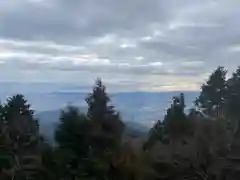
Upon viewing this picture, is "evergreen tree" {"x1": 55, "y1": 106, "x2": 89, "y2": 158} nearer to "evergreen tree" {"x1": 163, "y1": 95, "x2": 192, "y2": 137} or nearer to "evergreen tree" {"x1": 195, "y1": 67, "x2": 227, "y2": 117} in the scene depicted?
"evergreen tree" {"x1": 163, "y1": 95, "x2": 192, "y2": 137}

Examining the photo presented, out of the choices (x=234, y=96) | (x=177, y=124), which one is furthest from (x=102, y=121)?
(x=234, y=96)

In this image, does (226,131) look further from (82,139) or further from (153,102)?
(153,102)

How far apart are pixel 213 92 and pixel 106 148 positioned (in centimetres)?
1588

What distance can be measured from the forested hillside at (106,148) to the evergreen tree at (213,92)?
9.19 meters

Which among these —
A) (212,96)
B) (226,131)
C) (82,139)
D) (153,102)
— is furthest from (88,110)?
(153,102)

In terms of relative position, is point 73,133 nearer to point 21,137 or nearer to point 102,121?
point 102,121

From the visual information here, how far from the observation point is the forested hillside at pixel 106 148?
87.6 ft

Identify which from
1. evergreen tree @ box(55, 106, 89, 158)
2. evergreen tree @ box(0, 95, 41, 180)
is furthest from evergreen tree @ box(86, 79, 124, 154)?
evergreen tree @ box(0, 95, 41, 180)

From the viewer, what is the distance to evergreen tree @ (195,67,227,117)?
41503mm

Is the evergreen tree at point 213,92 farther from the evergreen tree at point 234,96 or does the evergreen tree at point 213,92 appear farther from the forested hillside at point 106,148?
the forested hillside at point 106,148

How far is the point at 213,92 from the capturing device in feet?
137

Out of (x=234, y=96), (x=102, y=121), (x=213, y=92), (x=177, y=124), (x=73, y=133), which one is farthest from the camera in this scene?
(x=213, y=92)

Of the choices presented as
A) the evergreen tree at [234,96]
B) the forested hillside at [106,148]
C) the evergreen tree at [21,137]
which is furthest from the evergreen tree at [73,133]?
the evergreen tree at [234,96]

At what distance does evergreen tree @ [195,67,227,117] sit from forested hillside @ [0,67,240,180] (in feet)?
30.2
